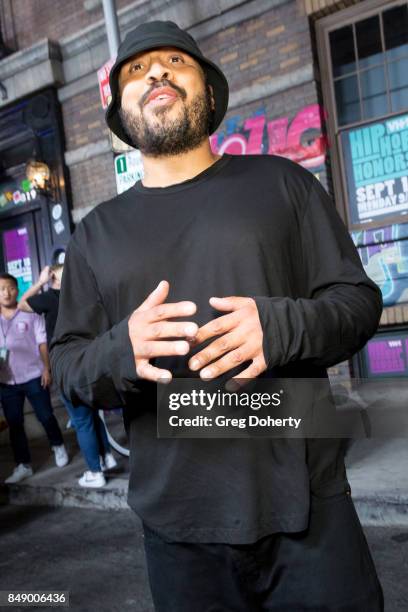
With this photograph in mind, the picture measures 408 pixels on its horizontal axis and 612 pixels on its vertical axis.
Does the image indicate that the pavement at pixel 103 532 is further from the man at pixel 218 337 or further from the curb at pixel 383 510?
the man at pixel 218 337

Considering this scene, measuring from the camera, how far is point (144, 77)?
150 cm

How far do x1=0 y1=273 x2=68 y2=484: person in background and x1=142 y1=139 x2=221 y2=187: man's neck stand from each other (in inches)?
174

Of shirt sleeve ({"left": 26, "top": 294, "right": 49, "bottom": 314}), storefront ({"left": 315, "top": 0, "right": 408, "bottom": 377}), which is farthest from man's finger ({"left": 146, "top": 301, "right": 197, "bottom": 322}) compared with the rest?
storefront ({"left": 315, "top": 0, "right": 408, "bottom": 377})

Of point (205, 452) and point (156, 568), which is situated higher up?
point (205, 452)

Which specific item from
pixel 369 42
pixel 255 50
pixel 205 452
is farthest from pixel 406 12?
pixel 205 452

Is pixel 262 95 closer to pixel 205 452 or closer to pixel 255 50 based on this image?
pixel 255 50

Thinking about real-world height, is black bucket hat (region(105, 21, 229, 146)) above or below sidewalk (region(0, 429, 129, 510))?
above

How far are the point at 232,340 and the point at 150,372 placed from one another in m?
0.18

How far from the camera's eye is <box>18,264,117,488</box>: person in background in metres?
4.77

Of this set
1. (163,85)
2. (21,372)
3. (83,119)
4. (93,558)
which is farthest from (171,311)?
(83,119)

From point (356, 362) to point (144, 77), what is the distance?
577 cm

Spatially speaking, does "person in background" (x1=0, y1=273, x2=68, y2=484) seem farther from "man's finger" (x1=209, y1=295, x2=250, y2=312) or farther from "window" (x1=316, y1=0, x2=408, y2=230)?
"man's finger" (x1=209, y1=295, x2=250, y2=312)

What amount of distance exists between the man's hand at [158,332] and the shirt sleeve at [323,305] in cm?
16

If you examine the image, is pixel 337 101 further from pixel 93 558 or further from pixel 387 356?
pixel 93 558
